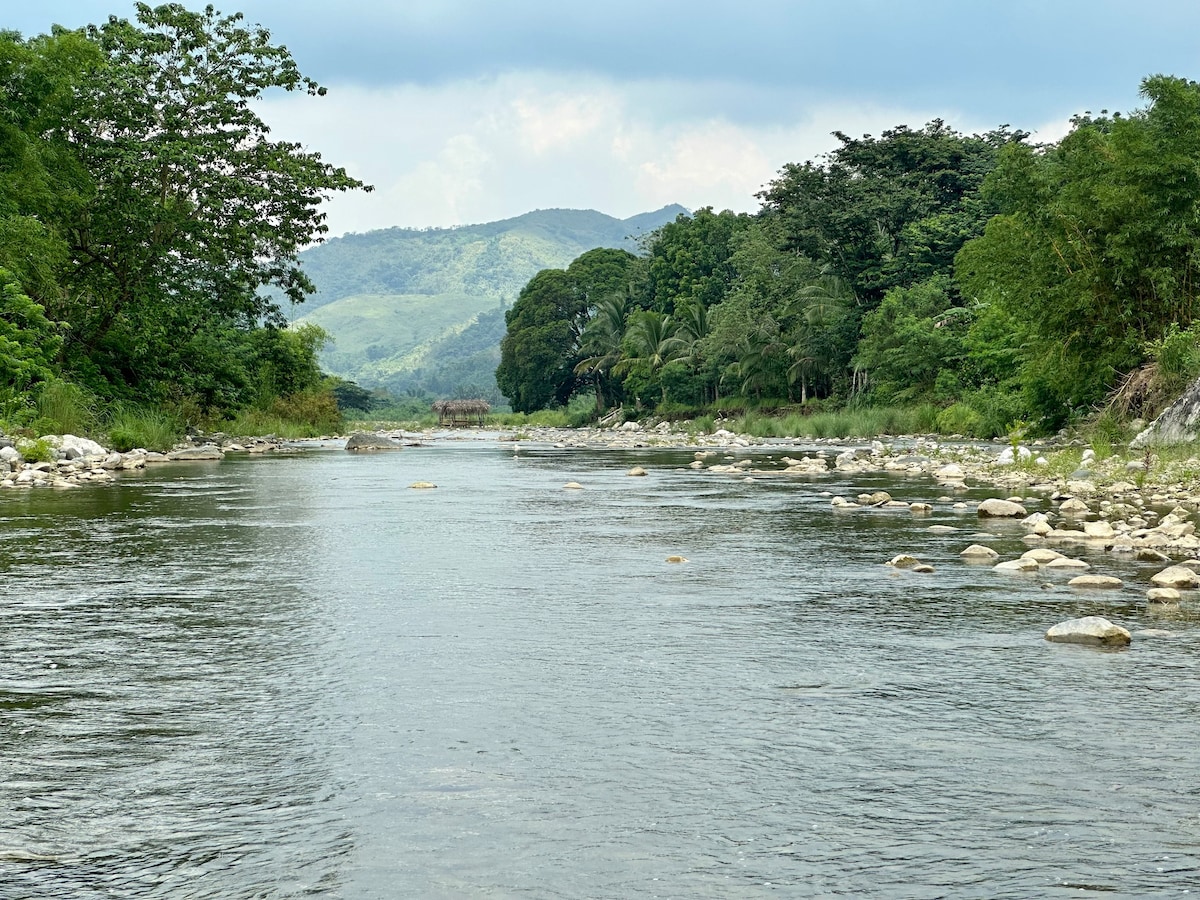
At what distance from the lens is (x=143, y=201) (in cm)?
2862

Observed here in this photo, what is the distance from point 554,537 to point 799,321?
39.9 metres

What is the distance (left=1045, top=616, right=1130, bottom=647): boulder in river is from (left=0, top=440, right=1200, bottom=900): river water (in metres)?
0.16

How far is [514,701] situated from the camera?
525 cm

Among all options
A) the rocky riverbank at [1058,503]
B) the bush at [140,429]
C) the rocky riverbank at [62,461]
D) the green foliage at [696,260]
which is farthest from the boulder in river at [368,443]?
the green foliage at [696,260]

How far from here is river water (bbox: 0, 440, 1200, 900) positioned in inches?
135

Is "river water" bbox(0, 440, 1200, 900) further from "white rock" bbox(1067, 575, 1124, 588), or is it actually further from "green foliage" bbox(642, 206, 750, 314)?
"green foliage" bbox(642, 206, 750, 314)

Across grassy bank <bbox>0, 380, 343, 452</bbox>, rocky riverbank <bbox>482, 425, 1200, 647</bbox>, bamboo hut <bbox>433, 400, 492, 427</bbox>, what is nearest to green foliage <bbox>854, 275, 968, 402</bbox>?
rocky riverbank <bbox>482, 425, 1200, 647</bbox>

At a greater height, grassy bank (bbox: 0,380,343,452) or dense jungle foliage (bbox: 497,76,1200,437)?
dense jungle foliage (bbox: 497,76,1200,437)

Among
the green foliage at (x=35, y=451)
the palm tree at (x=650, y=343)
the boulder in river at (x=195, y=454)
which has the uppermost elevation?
the palm tree at (x=650, y=343)

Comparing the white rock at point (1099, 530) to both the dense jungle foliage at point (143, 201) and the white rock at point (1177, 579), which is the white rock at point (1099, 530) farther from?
the dense jungle foliage at point (143, 201)

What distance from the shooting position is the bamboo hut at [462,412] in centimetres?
7631

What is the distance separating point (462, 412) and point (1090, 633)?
2810 inches

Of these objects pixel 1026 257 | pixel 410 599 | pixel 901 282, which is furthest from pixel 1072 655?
pixel 901 282

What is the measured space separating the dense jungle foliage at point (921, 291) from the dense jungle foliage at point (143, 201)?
18503 millimetres
